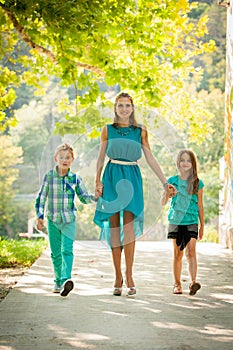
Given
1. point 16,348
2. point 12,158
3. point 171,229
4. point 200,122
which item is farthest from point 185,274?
point 12,158

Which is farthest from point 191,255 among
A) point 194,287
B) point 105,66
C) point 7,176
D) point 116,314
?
point 7,176

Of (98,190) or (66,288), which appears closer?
(66,288)

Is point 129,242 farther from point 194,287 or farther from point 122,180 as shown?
point 194,287

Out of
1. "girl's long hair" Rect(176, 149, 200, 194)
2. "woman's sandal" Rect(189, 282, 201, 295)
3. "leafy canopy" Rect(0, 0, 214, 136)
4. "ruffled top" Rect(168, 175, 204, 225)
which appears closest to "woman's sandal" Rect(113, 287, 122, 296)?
"woman's sandal" Rect(189, 282, 201, 295)

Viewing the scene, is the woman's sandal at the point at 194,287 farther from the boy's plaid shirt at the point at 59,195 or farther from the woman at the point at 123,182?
the boy's plaid shirt at the point at 59,195

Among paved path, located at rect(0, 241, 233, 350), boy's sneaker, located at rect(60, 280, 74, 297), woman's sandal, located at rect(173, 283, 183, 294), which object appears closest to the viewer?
paved path, located at rect(0, 241, 233, 350)

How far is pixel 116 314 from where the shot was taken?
4.46m

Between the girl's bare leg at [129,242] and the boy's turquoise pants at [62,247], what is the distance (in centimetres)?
41

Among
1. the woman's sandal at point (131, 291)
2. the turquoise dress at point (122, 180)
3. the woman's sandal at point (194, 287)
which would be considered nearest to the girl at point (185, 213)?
the woman's sandal at point (194, 287)

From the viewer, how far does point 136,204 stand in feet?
17.4

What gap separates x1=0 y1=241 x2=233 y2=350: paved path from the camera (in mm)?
3680

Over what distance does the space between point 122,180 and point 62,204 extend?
51 centimetres

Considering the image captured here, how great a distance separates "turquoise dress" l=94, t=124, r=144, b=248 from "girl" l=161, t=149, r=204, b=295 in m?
0.24

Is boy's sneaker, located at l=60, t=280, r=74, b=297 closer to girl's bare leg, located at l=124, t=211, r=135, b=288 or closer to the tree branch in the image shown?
girl's bare leg, located at l=124, t=211, r=135, b=288
